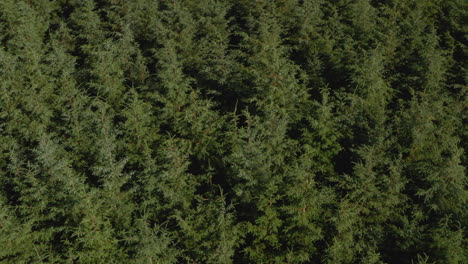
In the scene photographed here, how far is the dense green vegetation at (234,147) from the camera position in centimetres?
1116

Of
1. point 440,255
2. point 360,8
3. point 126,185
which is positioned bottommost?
point 126,185

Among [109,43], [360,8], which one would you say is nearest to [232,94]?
[109,43]

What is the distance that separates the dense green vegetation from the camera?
440 inches

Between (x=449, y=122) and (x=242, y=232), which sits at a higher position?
(x=449, y=122)

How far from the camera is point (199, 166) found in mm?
15133

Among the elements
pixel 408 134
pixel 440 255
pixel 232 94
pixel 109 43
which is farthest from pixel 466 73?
pixel 109 43

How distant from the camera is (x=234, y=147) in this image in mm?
13250

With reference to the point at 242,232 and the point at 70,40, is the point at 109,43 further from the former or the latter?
the point at 242,232

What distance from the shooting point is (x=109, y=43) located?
16.5 meters

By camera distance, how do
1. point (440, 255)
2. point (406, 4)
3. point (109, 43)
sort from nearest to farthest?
point (440, 255) → point (109, 43) → point (406, 4)

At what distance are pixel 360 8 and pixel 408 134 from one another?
31.0 ft

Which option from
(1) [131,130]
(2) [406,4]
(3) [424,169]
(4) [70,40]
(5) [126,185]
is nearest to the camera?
Answer: (3) [424,169]

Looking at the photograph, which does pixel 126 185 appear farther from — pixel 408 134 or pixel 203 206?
pixel 408 134

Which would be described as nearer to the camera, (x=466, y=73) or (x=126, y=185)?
(x=126, y=185)
